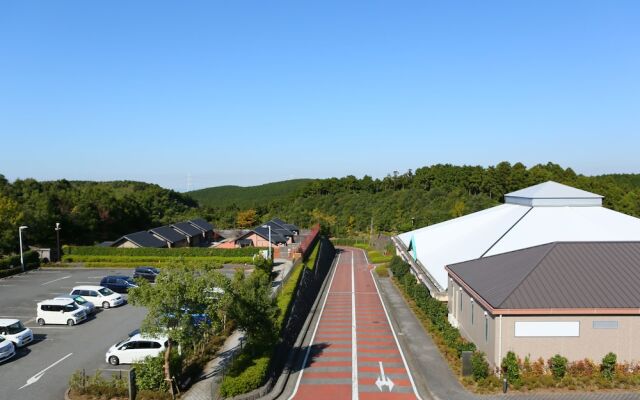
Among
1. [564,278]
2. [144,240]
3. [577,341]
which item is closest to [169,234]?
[144,240]

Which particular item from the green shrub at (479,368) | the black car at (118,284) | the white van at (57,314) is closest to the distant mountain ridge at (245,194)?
the black car at (118,284)

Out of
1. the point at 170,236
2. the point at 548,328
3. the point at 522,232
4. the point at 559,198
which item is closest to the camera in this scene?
the point at 548,328

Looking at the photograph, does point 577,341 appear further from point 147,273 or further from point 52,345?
point 147,273

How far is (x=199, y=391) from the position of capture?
19859 mm

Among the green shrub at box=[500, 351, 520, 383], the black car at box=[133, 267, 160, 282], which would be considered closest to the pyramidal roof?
the green shrub at box=[500, 351, 520, 383]

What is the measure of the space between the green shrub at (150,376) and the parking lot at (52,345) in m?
3.54

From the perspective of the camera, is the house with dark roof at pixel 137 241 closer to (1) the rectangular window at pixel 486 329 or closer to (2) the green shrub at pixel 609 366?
(1) the rectangular window at pixel 486 329

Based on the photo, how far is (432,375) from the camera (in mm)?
21453

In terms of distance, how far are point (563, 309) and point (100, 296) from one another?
96.0ft

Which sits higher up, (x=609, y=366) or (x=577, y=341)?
(x=577, y=341)

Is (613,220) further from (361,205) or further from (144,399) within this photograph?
(361,205)

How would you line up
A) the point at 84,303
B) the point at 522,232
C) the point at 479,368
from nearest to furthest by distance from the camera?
the point at 479,368, the point at 522,232, the point at 84,303

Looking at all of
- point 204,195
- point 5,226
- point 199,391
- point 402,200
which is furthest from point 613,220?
point 204,195

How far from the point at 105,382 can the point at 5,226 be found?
140 ft
